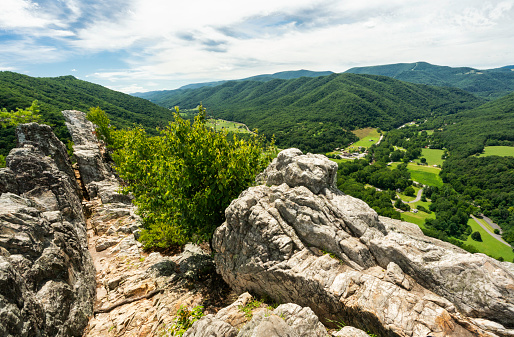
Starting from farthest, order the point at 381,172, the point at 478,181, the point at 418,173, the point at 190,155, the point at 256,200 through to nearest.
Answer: the point at 418,173, the point at 381,172, the point at 478,181, the point at 190,155, the point at 256,200

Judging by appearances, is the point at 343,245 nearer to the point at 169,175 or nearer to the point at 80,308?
the point at 169,175

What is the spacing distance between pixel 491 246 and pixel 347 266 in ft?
461

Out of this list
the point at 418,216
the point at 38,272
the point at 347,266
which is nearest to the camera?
the point at 38,272

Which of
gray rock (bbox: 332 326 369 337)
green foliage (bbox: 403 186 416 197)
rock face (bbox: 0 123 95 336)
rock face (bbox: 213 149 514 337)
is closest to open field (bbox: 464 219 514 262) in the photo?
green foliage (bbox: 403 186 416 197)

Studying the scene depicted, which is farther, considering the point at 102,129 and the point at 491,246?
the point at 491,246

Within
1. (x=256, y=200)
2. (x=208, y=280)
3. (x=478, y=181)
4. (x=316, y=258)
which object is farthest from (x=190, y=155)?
(x=478, y=181)

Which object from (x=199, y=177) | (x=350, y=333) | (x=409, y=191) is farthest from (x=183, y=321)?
(x=409, y=191)

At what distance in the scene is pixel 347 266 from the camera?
1095 centimetres

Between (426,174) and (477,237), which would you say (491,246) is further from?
(426,174)

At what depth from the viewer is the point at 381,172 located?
16438cm

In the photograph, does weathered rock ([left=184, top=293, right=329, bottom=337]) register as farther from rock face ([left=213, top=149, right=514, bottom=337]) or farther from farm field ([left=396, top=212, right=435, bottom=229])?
farm field ([left=396, top=212, right=435, bottom=229])

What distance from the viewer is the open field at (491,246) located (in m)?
92.8

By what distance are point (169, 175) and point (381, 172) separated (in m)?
180

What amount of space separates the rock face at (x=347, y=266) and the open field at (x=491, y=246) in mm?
121665
